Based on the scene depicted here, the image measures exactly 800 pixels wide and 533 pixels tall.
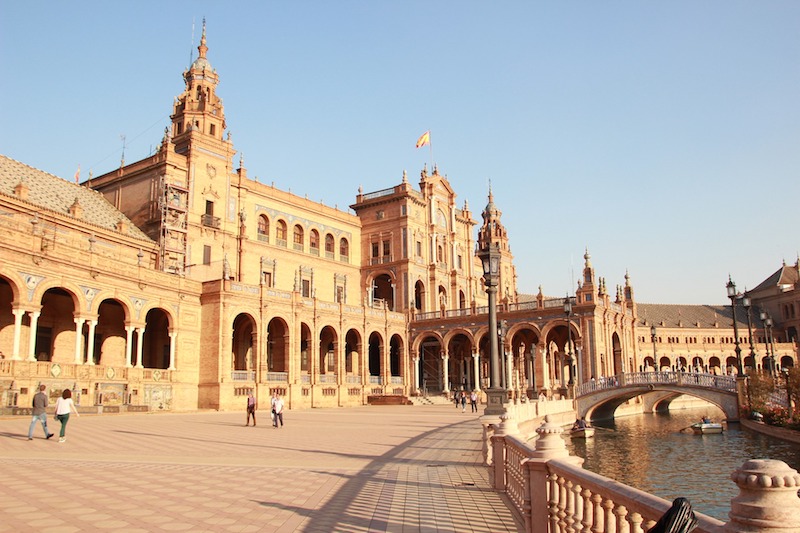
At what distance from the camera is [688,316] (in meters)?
107

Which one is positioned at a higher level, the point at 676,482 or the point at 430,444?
the point at 430,444

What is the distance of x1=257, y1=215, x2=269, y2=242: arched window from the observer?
177 ft

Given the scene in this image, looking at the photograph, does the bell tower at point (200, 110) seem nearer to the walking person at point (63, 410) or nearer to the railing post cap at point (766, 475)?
the walking person at point (63, 410)

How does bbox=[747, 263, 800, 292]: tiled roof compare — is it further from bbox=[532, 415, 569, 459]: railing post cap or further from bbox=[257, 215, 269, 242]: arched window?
bbox=[532, 415, 569, 459]: railing post cap

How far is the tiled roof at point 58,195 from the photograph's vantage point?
125 feet

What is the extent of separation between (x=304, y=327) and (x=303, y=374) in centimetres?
374

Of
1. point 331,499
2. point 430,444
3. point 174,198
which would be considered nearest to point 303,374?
point 174,198

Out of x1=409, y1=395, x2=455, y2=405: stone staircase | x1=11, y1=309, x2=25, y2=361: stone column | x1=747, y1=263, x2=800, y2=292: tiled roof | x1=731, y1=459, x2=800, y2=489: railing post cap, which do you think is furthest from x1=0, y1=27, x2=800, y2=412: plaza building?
x1=747, y1=263, x2=800, y2=292: tiled roof

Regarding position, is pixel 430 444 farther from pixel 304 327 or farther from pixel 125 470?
pixel 304 327

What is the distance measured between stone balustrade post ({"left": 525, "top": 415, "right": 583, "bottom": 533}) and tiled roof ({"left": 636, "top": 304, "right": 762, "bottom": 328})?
101m

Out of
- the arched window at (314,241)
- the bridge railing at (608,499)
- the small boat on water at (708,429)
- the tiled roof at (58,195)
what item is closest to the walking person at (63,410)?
the bridge railing at (608,499)

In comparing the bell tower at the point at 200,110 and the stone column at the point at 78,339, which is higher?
the bell tower at the point at 200,110

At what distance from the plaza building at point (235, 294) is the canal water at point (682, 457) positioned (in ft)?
19.5

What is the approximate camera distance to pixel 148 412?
36.1m
